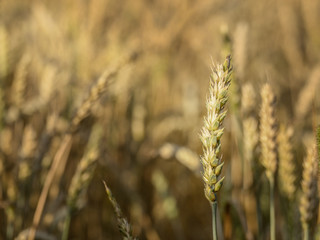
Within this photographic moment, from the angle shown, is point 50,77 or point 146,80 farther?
point 146,80

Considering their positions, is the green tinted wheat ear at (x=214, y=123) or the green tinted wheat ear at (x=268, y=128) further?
→ the green tinted wheat ear at (x=268, y=128)

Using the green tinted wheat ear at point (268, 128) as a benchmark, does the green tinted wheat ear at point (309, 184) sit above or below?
below

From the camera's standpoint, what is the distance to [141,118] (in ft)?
5.16

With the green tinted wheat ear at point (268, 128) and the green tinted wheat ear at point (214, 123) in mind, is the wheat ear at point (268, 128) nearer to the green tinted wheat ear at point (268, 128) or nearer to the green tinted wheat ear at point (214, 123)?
the green tinted wheat ear at point (268, 128)

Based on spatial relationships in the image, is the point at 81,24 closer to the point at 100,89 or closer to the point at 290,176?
the point at 100,89

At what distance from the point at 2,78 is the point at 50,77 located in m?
0.13

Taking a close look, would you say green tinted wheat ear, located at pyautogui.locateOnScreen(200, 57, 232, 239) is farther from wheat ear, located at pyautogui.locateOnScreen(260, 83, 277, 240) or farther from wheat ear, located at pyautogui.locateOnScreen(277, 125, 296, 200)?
wheat ear, located at pyautogui.locateOnScreen(277, 125, 296, 200)

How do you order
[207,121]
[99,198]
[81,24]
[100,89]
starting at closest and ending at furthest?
[207,121] → [100,89] → [99,198] → [81,24]

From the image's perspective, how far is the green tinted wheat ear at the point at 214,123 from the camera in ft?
1.46

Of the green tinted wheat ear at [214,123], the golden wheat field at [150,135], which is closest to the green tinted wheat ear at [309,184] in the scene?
the golden wheat field at [150,135]

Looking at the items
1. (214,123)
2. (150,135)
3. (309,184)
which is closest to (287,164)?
(309,184)

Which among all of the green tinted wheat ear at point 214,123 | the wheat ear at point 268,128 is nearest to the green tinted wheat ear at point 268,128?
the wheat ear at point 268,128

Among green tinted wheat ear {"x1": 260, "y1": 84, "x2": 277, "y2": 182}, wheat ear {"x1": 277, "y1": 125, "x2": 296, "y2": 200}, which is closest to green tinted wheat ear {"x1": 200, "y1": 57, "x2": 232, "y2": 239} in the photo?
green tinted wheat ear {"x1": 260, "y1": 84, "x2": 277, "y2": 182}

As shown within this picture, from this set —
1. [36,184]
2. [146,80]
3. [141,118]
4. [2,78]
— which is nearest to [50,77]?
[2,78]
